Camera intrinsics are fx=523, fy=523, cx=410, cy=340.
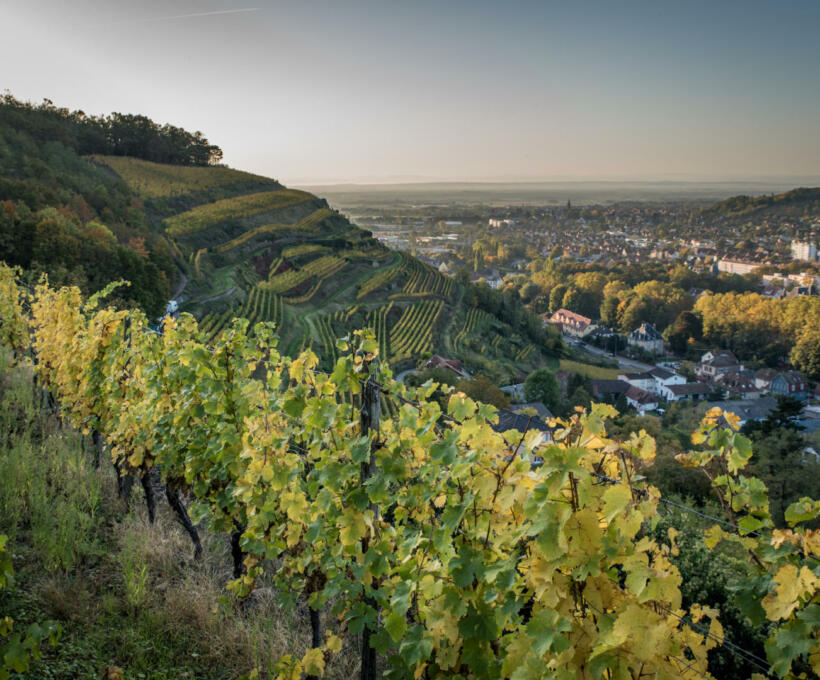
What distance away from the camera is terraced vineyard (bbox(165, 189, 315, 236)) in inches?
1748

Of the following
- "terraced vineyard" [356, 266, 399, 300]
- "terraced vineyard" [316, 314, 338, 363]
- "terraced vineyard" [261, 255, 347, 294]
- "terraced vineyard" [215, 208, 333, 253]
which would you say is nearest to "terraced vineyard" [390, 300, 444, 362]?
"terraced vineyard" [356, 266, 399, 300]

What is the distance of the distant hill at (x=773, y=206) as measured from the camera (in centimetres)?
12031

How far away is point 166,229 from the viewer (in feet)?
140

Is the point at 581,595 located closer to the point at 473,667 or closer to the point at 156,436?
the point at 473,667

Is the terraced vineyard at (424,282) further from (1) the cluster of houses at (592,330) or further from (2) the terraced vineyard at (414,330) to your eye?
(1) the cluster of houses at (592,330)

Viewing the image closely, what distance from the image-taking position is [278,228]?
51.0 m

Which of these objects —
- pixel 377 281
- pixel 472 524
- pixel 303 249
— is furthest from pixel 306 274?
pixel 472 524

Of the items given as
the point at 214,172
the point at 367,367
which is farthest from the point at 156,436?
the point at 214,172

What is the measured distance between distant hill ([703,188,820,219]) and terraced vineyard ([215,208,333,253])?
378 feet

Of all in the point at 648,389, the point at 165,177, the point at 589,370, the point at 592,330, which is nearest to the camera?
the point at 648,389

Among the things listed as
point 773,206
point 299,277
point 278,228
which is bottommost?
point 299,277

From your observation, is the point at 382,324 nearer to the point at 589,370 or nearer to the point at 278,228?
the point at 278,228

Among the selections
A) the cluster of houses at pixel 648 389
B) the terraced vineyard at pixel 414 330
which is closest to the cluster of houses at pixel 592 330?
the cluster of houses at pixel 648 389

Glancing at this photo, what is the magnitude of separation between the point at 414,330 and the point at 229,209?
71.9 ft
